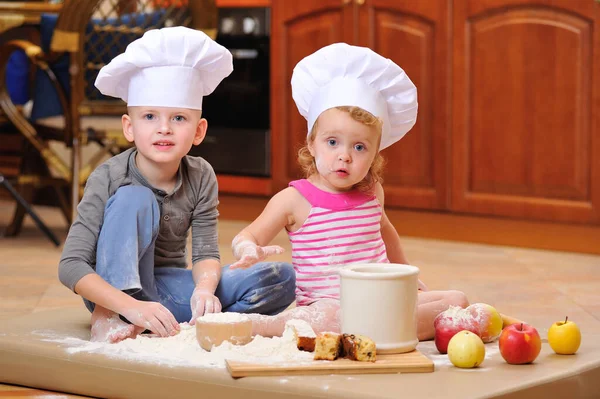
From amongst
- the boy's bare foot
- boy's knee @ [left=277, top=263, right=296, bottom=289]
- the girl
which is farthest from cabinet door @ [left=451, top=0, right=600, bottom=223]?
the boy's bare foot

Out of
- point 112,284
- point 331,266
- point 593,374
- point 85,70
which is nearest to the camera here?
point 593,374

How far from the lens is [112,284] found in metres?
2.00

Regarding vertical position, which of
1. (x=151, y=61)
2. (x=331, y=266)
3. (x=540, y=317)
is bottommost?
(x=540, y=317)

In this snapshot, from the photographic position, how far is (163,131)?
2.06 m

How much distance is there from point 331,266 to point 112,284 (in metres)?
0.43

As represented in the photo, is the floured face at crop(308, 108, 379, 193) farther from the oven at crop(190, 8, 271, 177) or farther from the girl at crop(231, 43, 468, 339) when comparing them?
the oven at crop(190, 8, 271, 177)

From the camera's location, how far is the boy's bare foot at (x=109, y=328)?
77.9 inches

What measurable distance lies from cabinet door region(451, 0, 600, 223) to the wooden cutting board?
1.90 metres

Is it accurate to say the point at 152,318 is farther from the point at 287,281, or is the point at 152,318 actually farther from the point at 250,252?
the point at 287,281

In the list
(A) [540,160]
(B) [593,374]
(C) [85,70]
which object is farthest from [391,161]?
(B) [593,374]

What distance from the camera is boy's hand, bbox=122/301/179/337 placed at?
1946mm

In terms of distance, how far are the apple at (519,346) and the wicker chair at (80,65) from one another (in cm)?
192

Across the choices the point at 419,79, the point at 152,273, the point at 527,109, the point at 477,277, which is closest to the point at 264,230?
the point at 152,273

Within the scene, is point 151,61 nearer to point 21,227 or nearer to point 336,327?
point 336,327
